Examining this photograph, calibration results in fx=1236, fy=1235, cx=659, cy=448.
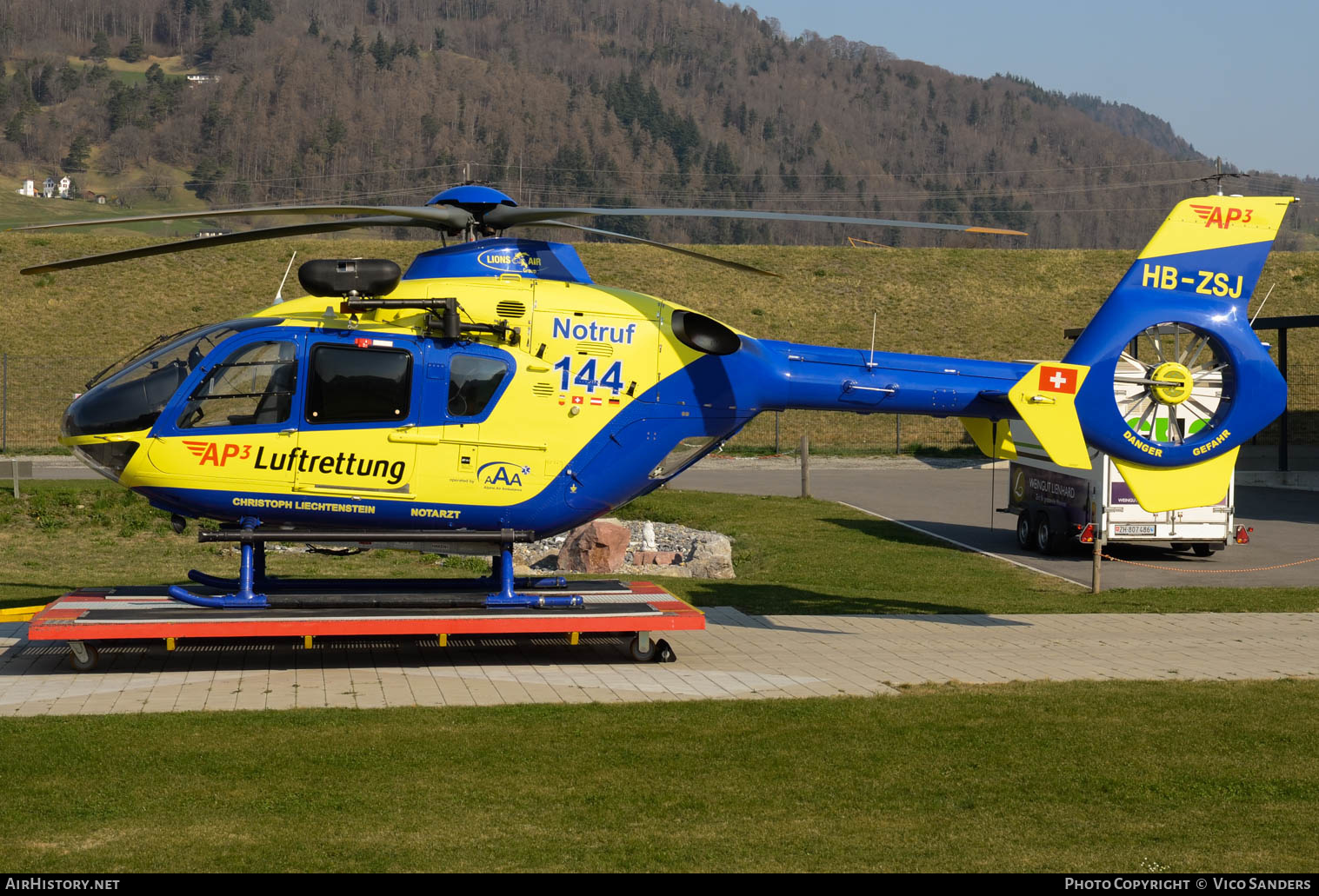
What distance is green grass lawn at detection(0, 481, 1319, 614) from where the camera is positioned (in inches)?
584

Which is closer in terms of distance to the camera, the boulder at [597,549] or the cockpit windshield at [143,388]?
the cockpit windshield at [143,388]

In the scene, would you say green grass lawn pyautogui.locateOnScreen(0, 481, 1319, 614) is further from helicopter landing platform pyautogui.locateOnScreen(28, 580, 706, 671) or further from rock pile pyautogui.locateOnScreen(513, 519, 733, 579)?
helicopter landing platform pyautogui.locateOnScreen(28, 580, 706, 671)

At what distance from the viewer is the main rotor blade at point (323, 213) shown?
365 inches

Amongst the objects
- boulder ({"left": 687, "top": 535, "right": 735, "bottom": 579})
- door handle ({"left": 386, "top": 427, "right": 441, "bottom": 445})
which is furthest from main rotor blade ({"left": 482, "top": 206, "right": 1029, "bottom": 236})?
boulder ({"left": 687, "top": 535, "right": 735, "bottom": 579})

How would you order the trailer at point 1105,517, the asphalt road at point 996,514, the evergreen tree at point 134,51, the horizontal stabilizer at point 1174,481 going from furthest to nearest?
the evergreen tree at point 134,51
the trailer at point 1105,517
the asphalt road at point 996,514
the horizontal stabilizer at point 1174,481

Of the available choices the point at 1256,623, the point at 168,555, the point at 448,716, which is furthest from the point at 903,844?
the point at 168,555

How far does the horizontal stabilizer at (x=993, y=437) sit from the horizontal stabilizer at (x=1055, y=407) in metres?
0.43

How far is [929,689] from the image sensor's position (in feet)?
32.7

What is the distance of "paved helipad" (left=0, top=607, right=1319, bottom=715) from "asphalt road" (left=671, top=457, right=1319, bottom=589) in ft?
17.6

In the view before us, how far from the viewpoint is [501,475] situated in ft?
35.8

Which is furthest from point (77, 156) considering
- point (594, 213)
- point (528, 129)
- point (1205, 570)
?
point (594, 213)

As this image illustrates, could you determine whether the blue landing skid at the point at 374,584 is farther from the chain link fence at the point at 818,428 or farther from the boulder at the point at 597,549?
the chain link fence at the point at 818,428

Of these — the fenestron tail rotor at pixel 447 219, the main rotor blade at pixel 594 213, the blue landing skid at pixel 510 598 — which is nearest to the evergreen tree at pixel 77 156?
the fenestron tail rotor at pixel 447 219

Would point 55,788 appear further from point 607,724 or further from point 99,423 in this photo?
point 99,423
